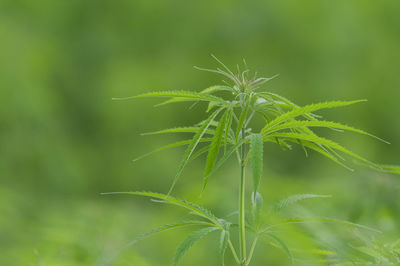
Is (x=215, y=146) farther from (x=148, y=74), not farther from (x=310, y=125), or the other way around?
(x=148, y=74)

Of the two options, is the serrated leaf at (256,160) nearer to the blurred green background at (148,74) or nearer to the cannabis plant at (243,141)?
the cannabis plant at (243,141)

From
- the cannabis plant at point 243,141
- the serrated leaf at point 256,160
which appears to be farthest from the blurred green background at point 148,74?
the serrated leaf at point 256,160

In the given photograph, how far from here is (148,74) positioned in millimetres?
7062

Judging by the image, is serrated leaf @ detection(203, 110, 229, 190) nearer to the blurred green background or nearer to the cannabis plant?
the cannabis plant

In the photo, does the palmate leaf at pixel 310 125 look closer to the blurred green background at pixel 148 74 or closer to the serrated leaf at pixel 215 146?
the serrated leaf at pixel 215 146

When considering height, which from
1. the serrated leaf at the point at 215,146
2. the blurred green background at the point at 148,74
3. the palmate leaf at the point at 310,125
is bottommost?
the blurred green background at the point at 148,74

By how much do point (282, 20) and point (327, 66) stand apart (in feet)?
2.49

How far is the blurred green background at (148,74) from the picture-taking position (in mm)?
6402

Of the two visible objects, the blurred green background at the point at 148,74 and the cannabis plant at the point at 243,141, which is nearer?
the cannabis plant at the point at 243,141

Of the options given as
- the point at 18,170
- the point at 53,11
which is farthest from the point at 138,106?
the point at 53,11

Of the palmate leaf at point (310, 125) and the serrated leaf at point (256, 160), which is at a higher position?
the palmate leaf at point (310, 125)

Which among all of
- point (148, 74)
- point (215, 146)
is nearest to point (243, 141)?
point (215, 146)

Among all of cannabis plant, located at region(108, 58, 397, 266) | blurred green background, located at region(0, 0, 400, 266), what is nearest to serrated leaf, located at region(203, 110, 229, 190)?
cannabis plant, located at region(108, 58, 397, 266)

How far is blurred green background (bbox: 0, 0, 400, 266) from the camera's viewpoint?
640 cm
